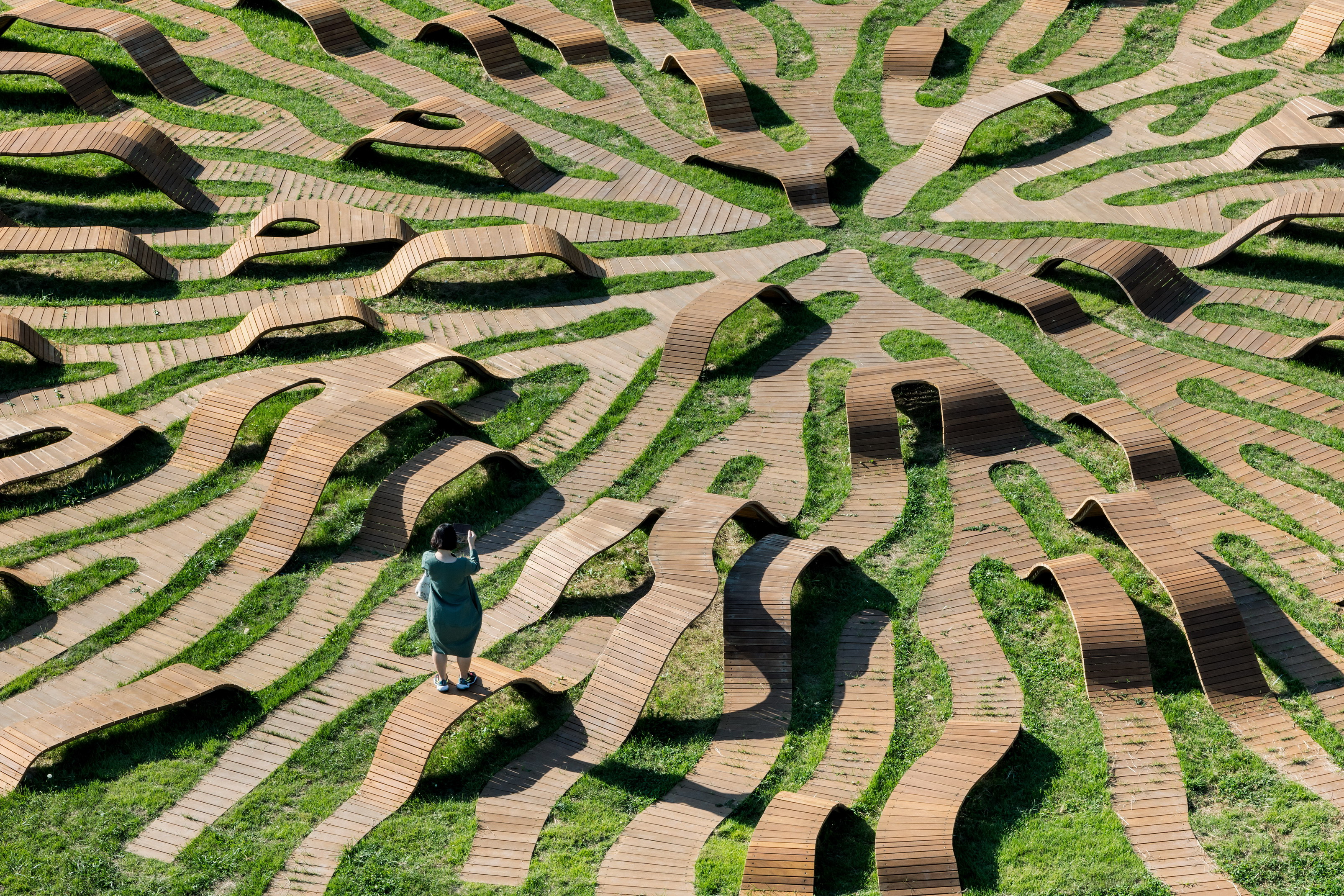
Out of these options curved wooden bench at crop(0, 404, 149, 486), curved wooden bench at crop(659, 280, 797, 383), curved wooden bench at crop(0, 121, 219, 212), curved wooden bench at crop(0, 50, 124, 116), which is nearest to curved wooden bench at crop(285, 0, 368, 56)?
curved wooden bench at crop(0, 50, 124, 116)

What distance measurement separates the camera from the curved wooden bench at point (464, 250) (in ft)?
54.2

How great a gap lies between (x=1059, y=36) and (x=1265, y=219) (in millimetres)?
6812

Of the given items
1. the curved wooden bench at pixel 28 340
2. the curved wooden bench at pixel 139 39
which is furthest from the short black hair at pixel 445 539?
the curved wooden bench at pixel 139 39

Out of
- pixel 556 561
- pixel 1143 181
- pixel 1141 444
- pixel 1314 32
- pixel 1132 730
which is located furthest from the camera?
pixel 1314 32

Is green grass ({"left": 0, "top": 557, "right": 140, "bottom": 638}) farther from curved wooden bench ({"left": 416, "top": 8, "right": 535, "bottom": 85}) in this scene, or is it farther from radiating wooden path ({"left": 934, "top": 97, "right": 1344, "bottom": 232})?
radiating wooden path ({"left": 934, "top": 97, "right": 1344, "bottom": 232})

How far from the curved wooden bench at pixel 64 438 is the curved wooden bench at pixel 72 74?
7.44 m

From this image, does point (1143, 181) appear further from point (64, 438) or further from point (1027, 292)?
point (64, 438)

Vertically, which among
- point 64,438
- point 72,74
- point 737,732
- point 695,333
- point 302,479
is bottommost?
point 737,732

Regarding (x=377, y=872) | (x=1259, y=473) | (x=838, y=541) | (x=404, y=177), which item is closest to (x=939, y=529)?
(x=838, y=541)

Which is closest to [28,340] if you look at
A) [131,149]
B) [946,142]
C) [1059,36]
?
[131,149]

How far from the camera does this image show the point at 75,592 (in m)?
12.5

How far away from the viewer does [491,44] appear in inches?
842

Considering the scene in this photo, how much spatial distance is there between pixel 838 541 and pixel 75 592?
23.5 ft

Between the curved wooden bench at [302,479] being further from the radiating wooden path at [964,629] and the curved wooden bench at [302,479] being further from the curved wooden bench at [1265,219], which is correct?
the curved wooden bench at [1265,219]
